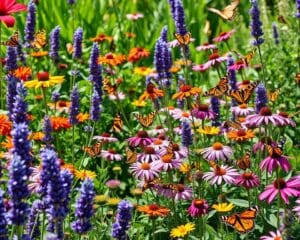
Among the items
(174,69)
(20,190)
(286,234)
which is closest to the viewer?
(20,190)

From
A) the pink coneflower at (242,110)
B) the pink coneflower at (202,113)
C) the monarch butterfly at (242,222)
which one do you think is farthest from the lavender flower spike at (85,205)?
the pink coneflower at (242,110)

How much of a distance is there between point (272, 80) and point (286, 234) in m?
3.17

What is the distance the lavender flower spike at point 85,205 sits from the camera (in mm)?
2090

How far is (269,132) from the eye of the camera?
3576 millimetres

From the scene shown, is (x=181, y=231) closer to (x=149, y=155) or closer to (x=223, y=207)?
(x=223, y=207)

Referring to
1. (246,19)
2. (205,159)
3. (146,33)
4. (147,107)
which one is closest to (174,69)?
(147,107)

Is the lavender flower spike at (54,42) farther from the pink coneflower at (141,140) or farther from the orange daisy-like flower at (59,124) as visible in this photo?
Answer: the pink coneflower at (141,140)

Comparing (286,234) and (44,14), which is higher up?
(44,14)

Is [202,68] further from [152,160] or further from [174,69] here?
[152,160]

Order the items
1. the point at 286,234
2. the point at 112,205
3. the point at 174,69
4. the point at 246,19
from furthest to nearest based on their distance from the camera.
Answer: the point at 246,19 → the point at 174,69 → the point at 112,205 → the point at 286,234

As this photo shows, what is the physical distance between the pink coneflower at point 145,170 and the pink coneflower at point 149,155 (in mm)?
40

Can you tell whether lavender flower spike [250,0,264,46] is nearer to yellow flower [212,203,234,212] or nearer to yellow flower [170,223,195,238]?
yellow flower [212,203,234,212]

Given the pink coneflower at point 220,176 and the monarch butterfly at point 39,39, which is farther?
the monarch butterfly at point 39,39

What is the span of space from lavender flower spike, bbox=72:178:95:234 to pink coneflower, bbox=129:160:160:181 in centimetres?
125
